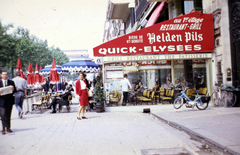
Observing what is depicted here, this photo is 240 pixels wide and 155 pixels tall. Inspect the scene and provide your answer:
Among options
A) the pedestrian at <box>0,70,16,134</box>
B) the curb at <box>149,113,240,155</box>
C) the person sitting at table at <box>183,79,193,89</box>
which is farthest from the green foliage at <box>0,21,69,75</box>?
the curb at <box>149,113,240,155</box>

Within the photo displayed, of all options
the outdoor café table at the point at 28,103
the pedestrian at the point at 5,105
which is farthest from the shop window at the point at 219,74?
the pedestrian at the point at 5,105

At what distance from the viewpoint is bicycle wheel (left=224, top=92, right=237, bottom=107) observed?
11.4 m

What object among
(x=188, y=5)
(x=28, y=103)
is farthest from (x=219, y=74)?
(x=28, y=103)

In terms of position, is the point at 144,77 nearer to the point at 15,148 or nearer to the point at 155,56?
the point at 155,56

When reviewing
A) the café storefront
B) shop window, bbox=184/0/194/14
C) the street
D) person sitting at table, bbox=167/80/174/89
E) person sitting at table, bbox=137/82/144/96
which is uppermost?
shop window, bbox=184/0/194/14

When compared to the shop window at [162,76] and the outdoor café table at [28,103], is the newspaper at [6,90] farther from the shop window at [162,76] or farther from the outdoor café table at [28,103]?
the shop window at [162,76]

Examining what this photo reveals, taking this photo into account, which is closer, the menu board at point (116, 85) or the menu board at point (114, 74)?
the menu board at point (114, 74)

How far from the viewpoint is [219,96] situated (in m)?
12.3

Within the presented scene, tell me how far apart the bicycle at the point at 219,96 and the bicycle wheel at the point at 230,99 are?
197mm

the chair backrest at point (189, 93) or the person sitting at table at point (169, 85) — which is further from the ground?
the person sitting at table at point (169, 85)

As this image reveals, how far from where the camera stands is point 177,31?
1345 centimetres

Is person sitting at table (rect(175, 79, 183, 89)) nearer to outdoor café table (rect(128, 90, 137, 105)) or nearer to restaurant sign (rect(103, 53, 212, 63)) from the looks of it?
restaurant sign (rect(103, 53, 212, 63))

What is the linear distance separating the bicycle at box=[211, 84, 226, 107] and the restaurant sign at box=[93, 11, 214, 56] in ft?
7.33

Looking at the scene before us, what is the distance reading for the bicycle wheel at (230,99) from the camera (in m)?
11.4
